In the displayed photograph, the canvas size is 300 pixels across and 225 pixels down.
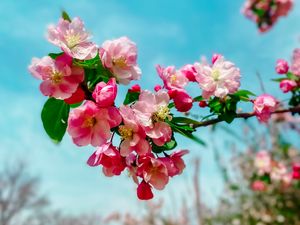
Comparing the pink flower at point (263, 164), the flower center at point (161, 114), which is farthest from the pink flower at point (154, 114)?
the pink flower at point (263, 164)

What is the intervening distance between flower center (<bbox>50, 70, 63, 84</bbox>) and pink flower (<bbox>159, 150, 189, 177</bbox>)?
11.0 inches

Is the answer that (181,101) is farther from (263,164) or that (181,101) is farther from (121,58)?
(263,164)

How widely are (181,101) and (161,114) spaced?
0.09 metres

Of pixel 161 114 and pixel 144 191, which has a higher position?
pixel 161 114

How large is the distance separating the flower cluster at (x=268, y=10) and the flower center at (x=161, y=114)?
252 cm

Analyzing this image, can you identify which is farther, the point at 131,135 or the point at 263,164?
the point at 263,164

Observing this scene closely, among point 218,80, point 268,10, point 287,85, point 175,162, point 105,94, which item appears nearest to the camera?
point 105,94

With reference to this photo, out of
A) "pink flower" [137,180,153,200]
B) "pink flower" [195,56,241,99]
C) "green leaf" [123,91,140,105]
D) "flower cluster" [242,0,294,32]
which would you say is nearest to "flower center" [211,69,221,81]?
"pink flower" [195,56,241,99]

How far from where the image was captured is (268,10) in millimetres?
3223

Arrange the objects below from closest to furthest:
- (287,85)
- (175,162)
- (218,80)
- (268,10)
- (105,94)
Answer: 1. (105,94)
2. (175,162)
3. (218,80)
4. (287,85)
5. (268,10)

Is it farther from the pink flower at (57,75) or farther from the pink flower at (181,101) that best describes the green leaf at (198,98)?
the pink flower at (57,75)

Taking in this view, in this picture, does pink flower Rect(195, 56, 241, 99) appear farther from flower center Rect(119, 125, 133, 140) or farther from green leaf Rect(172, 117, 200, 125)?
flower center Rect(119, 125, 133, 140)

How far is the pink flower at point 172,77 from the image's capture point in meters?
1.02

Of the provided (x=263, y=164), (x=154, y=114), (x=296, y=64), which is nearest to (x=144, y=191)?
(x=154, y=114)
